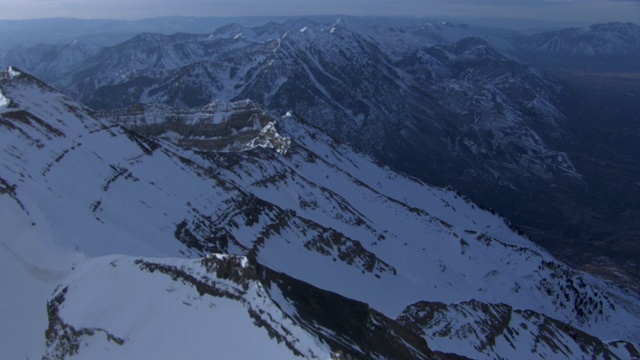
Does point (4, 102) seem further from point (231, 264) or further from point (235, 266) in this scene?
point (235, 266)

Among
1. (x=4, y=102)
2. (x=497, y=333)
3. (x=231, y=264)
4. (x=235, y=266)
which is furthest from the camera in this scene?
(x=4, y=102)

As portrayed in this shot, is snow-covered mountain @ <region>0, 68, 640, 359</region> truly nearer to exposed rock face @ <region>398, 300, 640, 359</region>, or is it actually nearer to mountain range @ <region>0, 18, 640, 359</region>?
mountain range @ <region>0, 18, 640, 359</region>

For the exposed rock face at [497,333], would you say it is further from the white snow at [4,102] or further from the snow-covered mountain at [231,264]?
the white snow at [4,102]

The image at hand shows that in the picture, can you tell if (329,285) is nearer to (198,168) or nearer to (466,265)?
(198,168)

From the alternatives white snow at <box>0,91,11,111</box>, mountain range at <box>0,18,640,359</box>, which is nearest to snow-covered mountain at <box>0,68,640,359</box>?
mountain range at <box>0,18,640,359</box>

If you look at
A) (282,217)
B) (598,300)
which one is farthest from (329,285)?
(598,300)

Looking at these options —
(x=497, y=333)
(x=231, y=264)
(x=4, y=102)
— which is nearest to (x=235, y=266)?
(x=231, y=264)

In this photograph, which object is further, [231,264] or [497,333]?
[497,333]

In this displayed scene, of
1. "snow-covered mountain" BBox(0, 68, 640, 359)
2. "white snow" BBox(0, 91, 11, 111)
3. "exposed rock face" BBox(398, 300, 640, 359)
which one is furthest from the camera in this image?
"white snow" BBox(0, 91, 11, 111)

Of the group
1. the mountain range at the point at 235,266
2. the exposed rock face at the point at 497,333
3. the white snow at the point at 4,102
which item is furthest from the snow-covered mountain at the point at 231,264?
the white snow at the point at 4,102
